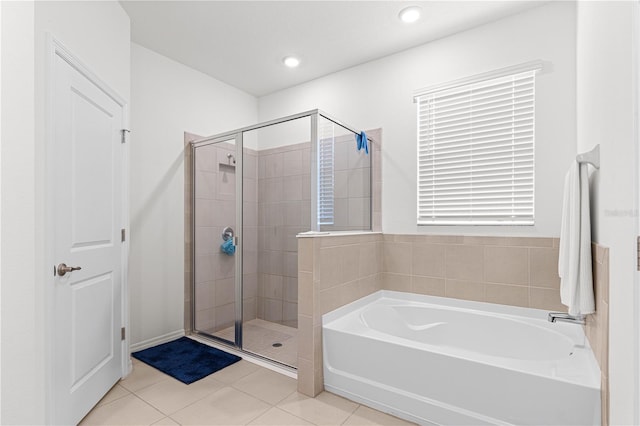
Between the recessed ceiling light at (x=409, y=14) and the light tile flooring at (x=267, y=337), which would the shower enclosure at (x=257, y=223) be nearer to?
the light tile flooring at (x=267, y=337)

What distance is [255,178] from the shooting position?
302 centimetres

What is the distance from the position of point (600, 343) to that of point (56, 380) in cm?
260

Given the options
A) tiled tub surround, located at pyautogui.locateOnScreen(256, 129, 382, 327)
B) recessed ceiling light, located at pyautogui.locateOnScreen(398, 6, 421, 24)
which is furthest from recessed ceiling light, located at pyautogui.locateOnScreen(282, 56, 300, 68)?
recessed ceiling light, located at pyautogui.locateOnScreen(398, 6, 421, 24)

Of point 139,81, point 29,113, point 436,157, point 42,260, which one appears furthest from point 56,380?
point 436,157

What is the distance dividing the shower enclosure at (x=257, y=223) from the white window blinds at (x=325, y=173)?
110 millimetres

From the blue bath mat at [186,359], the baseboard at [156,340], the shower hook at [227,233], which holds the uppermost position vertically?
the shower hook at [227,233]

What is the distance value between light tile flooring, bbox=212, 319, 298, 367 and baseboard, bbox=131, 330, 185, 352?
37cm

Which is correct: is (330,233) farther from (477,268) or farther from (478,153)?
(478,153)

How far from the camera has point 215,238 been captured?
3076mm

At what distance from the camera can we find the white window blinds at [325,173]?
2.45 meters

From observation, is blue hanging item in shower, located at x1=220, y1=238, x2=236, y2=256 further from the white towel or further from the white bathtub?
the white towel

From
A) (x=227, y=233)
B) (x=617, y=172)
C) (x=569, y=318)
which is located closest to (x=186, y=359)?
(x=227, y=233)

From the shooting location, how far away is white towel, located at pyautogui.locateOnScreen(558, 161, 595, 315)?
1.61 m

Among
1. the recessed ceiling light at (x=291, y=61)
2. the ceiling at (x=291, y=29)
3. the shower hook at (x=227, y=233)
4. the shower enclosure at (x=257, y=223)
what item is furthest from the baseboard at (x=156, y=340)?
the recessed ceiling light at (x=291, y=61)
